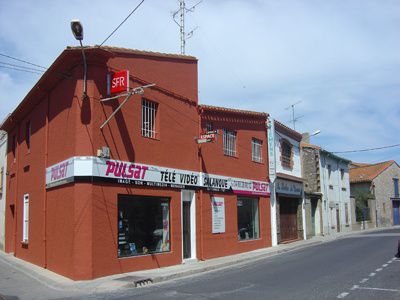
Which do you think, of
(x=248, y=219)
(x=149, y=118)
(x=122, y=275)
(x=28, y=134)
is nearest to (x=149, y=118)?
(x=149, y=118)

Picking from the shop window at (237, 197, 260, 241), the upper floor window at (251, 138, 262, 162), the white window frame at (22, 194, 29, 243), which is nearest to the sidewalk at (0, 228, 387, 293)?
the white window frame at (22, 194, 29, 243)

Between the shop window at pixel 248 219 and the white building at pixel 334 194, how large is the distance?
1209 cm

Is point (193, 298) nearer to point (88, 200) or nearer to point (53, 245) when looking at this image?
point (88, 200)

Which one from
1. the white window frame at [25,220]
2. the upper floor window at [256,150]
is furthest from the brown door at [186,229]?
the upper floor window at [256,150]

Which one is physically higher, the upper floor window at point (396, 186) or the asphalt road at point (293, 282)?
the upper floor window at point (396, 186)

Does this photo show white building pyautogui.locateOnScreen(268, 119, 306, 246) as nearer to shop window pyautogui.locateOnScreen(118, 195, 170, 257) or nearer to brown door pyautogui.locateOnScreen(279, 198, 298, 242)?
brown door pyautogui.locateOnScreen(279, 198, 298, 242)

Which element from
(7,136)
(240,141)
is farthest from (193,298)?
(7,136)

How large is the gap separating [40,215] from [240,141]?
9.76 metres

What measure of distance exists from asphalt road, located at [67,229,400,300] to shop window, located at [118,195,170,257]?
2138 millimetres

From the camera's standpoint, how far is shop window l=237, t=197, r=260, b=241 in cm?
2121

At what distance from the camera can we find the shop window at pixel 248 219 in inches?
835

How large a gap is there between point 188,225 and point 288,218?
1102cm

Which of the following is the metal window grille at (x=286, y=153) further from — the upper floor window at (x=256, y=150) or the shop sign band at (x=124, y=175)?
the shop sign band at (x=124, y=175)

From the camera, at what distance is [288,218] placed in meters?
27.0
